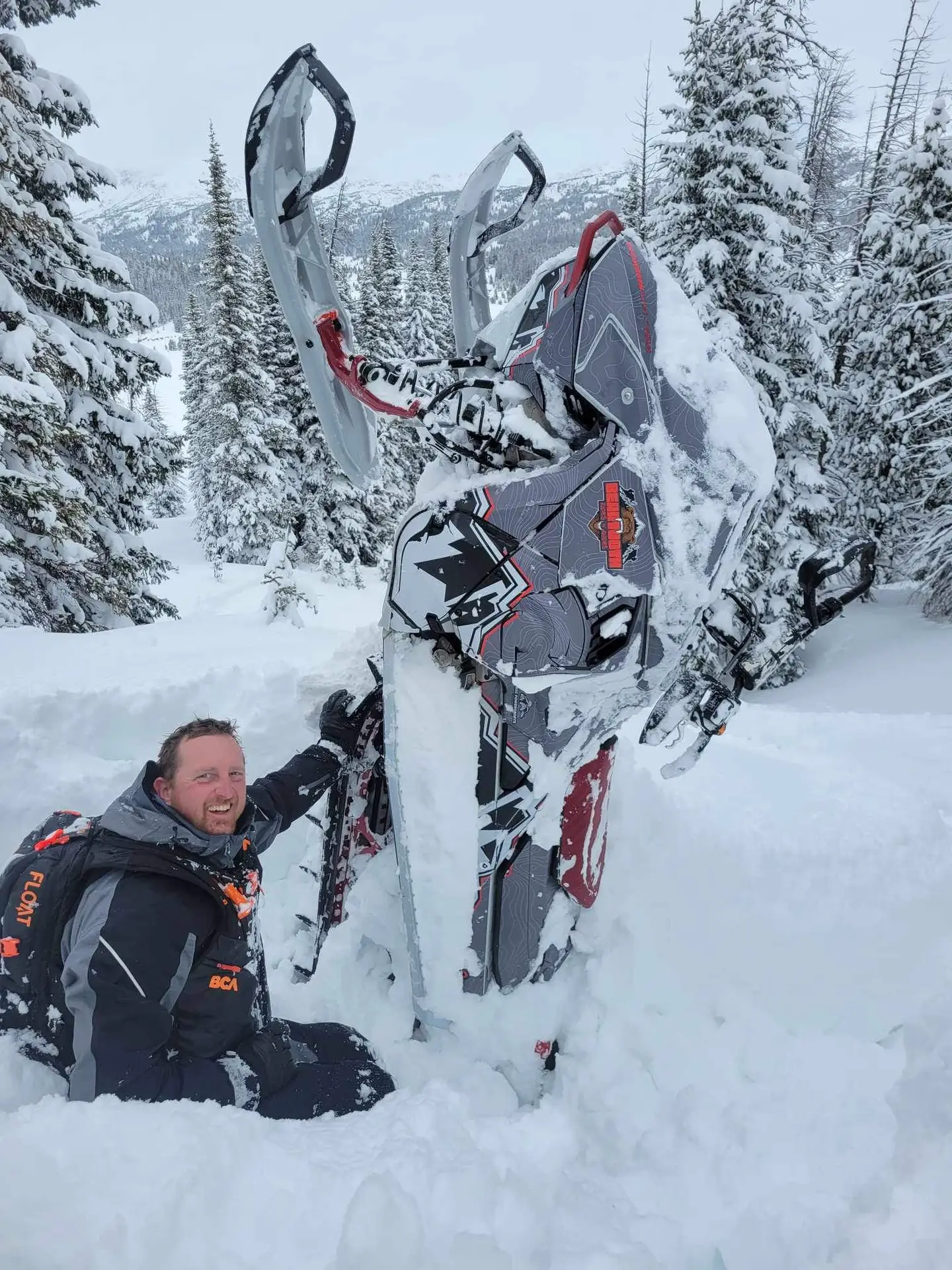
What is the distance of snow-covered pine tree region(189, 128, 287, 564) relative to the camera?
22.0 meters

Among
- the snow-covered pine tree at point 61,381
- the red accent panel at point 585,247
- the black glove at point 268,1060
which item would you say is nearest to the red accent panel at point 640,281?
the red accent panel at point 585,247

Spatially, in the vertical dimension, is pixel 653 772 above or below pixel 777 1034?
above

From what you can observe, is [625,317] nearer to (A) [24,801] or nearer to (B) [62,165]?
(A) [24,801]

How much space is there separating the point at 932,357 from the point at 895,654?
7623mm

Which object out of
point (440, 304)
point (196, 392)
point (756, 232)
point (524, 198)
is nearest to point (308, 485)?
point (440, 304)

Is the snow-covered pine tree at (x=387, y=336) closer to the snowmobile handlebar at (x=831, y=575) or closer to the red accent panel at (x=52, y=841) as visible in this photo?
the snowmobile handlebar at (x=831, y=575)

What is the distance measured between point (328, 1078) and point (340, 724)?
1419mm

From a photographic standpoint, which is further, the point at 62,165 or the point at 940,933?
the point at 62,165

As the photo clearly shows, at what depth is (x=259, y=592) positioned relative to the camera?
20156 mm

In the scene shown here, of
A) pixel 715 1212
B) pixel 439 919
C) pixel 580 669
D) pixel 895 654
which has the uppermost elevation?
pixel 580 669

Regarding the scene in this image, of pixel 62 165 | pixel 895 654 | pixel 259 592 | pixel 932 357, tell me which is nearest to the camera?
pixel 62 165

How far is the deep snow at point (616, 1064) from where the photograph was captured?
5.47 ft

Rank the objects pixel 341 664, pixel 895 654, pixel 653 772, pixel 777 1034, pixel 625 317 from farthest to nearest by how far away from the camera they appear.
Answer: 1. pixel 895 654
2. pixel 653 772
3. pixel 341 664
4. pixel 777 1034
5. pixel 625 317

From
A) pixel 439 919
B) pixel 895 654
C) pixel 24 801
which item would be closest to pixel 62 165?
pixel 24 801
